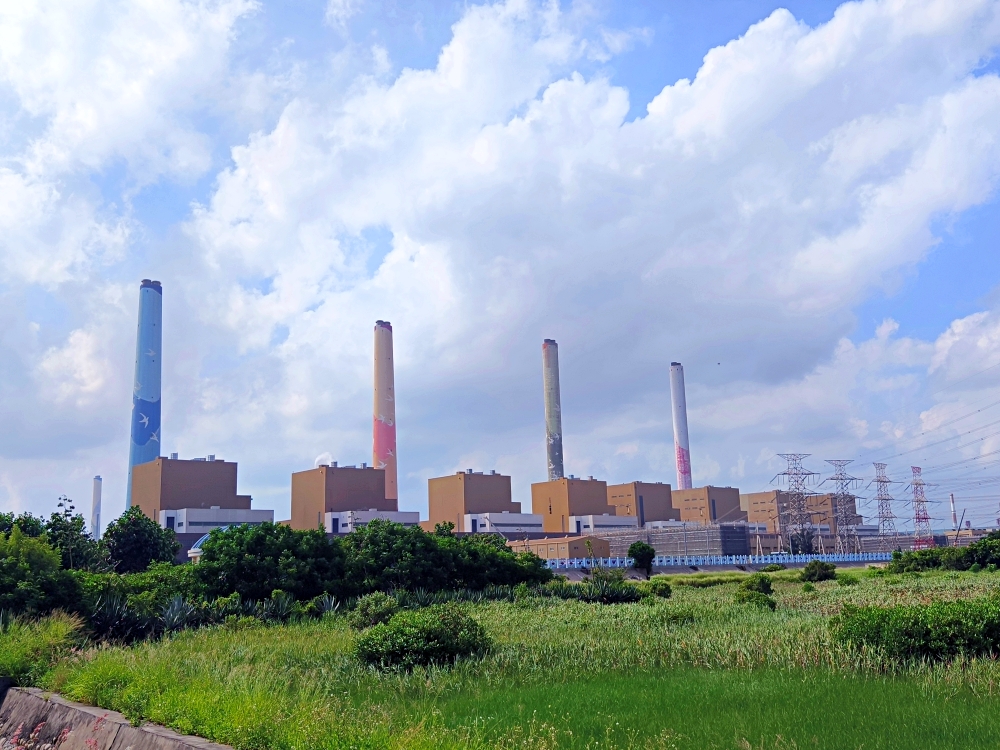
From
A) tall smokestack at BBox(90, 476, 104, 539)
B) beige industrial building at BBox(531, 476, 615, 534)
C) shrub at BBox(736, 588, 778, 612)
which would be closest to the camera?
shrub at BBox(736, 588, 778, 612)

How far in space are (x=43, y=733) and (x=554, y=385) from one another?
10730 centimetres

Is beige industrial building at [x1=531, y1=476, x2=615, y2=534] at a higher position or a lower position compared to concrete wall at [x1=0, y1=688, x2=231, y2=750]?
higher

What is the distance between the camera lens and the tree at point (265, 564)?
24562 millimetres

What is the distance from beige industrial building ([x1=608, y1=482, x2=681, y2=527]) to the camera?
12588cm

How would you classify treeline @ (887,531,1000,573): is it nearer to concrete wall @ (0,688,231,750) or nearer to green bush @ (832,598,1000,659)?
green bush @ (832,598,1000,659)

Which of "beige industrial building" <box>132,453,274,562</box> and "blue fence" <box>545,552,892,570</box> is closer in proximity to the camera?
"blue fence" <box>545,552,892,570</box>

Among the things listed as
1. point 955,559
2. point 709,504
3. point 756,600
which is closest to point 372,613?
point 756,600

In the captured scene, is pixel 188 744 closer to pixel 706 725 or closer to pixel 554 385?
pixel 706 725

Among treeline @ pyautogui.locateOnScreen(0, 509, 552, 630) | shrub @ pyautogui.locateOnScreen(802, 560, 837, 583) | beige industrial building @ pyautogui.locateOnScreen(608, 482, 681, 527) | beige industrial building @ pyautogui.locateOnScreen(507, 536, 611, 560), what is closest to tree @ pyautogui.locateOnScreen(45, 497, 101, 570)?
treeline @ pyautogui.locateOnScreen(0, 509, 552, 630)

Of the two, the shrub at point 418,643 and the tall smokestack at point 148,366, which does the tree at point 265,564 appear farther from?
the tall smokestack at point 148,366

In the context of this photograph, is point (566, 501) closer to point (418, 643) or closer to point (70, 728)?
point (418, 643)

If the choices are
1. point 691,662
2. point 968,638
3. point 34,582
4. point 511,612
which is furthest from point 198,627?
point 968,638

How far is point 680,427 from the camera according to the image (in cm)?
13438

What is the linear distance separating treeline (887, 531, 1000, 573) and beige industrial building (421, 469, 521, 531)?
6465 cm
